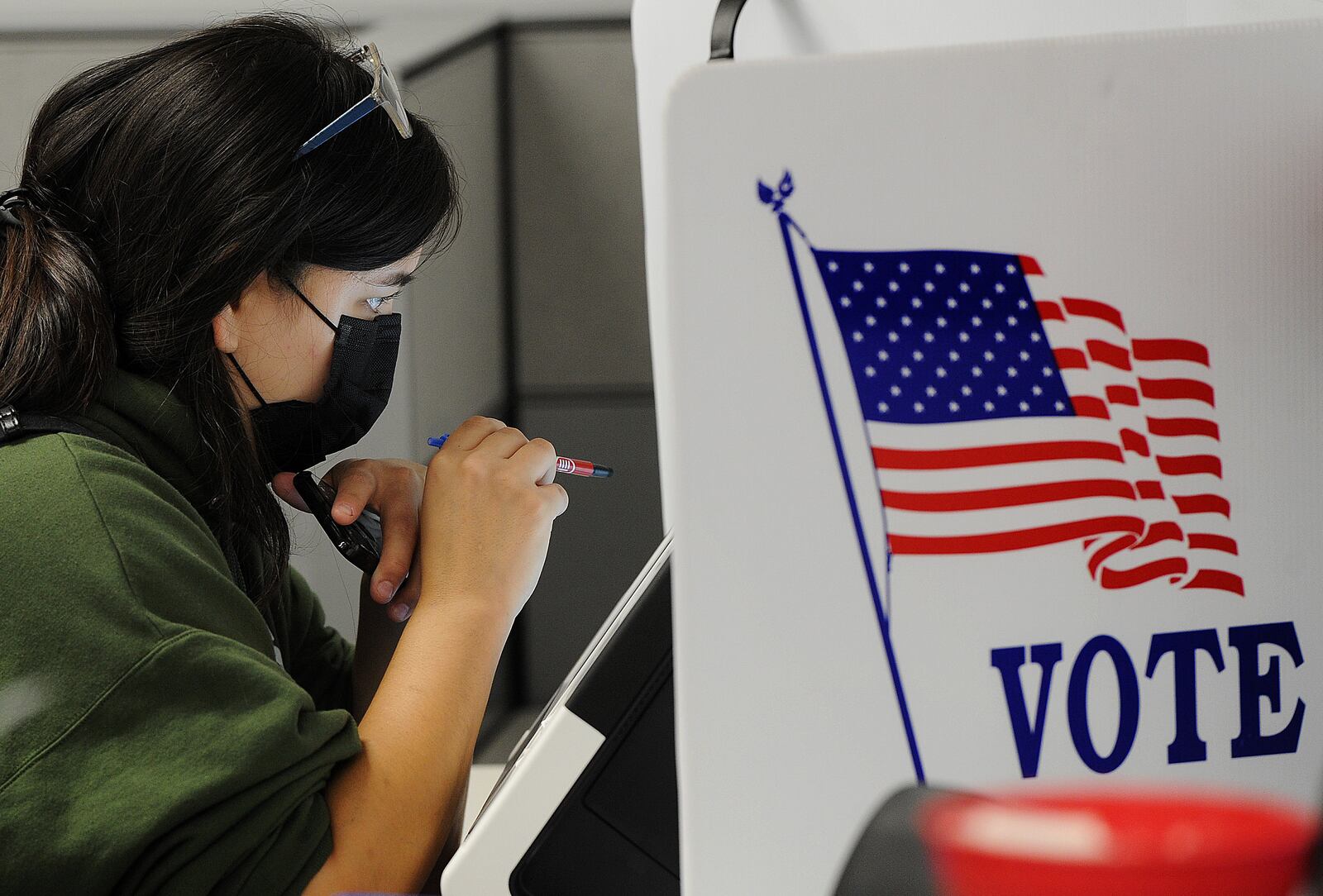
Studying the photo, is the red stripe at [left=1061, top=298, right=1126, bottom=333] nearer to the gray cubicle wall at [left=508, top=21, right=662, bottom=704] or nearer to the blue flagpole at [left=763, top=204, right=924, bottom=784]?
the blue flagpole at [left=763, top=204, right=924, bottom=784]

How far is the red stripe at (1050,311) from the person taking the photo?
1.18ft

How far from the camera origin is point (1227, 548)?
0.37 metres

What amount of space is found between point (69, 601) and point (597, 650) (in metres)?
0.27

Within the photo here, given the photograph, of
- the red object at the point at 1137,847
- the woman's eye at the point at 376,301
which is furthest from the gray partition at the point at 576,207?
the red object at the point at 1137,847

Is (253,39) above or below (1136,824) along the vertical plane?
above

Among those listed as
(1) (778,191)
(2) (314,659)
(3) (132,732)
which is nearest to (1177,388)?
(1) (778,191)

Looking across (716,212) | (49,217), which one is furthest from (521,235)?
(716,212)

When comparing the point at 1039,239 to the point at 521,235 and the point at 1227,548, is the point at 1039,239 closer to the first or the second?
the point at 1227,548

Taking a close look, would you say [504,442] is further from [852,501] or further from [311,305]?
[852,501]

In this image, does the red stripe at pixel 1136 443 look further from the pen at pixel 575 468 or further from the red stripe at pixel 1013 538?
the pen at pixel 575 468

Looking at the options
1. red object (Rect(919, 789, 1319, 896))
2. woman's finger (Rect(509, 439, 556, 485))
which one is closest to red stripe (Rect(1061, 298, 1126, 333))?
red object (Rect(919, 789, 1319, 896))

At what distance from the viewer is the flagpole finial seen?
354 millimetres

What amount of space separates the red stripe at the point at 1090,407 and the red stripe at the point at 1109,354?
0.01 metres

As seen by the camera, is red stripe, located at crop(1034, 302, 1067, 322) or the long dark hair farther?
the long dark hair
